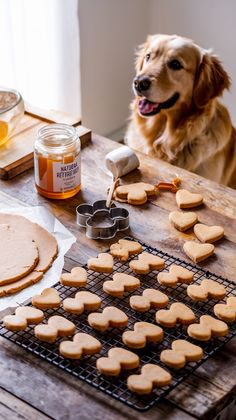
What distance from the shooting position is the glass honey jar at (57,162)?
1.79 meters

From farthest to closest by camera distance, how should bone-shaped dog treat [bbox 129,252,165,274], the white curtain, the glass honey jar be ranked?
the white curtain, the glass honey jar, bone-shaped dog treat [bbox 129,252,165,274]

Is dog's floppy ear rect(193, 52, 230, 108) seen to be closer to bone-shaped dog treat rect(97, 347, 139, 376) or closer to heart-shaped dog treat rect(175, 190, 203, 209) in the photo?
heart-shaped dog treat rect(175, 190, 203, 209)

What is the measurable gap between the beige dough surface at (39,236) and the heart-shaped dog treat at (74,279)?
0.09 metres

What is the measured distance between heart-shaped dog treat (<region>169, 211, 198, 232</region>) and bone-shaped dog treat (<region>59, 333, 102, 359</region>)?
0.51 metres

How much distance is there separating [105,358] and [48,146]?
0.70m

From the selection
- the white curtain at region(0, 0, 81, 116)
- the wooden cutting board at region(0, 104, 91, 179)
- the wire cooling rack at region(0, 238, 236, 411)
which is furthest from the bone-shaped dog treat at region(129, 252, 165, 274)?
the white curtain at region(0, 0, 81, 116)

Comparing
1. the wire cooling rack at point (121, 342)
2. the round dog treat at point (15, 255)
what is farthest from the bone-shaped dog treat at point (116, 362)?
the round dog treat at point (15, 255)

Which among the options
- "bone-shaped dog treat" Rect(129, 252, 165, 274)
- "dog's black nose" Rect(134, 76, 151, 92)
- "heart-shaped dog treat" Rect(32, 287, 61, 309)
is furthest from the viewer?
"dog's black nose" Rect(134, 76, 151, 92)

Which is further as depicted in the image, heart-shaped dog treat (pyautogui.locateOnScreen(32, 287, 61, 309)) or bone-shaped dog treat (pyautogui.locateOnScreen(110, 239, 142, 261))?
bone-shaped dog treat (pyautogui.locateOnScreen(110, 239, 142, 261))

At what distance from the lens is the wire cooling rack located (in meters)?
1.24

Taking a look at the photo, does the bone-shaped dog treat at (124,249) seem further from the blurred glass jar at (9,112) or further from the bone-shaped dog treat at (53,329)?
the blurred glass jar at (9,112)

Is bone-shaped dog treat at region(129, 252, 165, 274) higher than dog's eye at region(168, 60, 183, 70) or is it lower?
Answer: lower

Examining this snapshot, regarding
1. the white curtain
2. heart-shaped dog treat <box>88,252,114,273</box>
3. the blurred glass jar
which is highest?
the blurred glass jar

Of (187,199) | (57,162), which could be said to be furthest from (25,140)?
(187,199)
